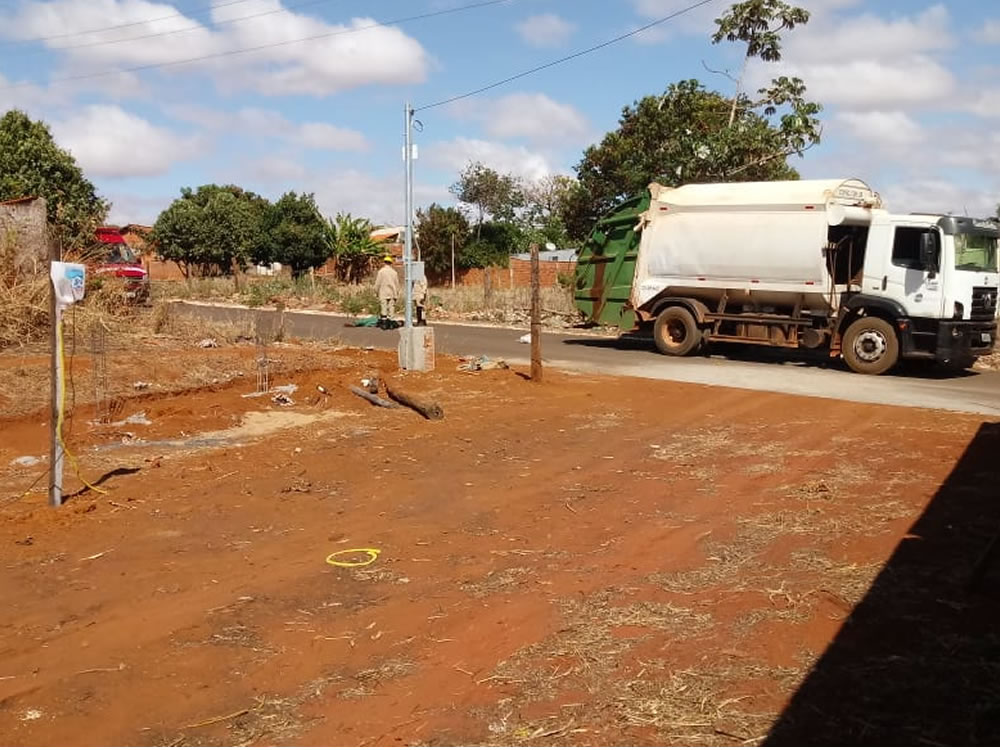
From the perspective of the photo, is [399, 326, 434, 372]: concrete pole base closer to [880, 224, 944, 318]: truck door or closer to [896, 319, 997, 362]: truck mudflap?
[880, 224, 944, 318]: truck door

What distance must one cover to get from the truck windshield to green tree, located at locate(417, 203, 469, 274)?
3468 cm

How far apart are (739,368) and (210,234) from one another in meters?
A: 35.4

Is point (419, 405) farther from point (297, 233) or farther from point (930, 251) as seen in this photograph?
point (297, 233)

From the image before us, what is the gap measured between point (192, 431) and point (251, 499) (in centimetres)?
284

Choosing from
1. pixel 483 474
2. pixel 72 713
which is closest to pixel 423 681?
pixel 72 713

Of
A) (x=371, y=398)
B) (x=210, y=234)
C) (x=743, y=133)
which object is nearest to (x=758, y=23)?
(x=743, y=133)

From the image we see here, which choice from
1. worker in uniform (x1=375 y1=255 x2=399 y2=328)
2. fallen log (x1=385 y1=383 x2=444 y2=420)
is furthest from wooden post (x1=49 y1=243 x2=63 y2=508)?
worker in uniform (x1=375 y1=255 x2=399 y2=328)

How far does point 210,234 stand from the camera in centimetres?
4481

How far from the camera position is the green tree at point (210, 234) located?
147ft

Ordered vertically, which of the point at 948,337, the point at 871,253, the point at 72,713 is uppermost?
the point at 871,253

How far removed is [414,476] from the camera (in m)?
7.62

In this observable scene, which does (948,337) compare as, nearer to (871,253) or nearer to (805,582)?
(871,253)

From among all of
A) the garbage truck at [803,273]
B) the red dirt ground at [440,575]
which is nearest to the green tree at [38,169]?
the garbage truck at [803,273]

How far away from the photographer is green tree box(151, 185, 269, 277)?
147 ft
